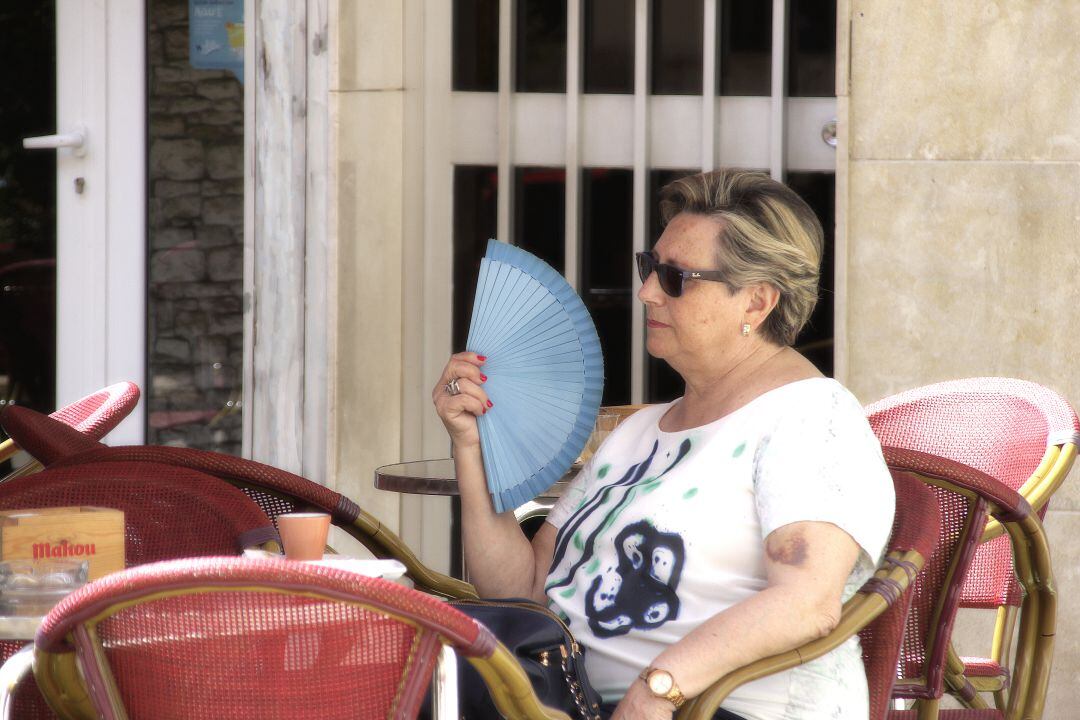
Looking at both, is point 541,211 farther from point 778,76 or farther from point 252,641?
point 252,641

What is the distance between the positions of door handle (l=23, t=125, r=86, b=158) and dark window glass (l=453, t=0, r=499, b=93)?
137 cm

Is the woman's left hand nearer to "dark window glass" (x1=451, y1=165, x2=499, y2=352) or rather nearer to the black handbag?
the black handbag

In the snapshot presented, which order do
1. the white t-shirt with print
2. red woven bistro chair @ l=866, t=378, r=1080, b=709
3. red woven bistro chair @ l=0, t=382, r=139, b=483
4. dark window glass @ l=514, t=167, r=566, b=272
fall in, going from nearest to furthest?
the white t-shirt with print → red woven bistro chair @ l=866, t=378, r=1080, b=709 → red woven bistro chair @ l=0, t=382, r=139, b=483 → dark window glass @ l=514, t=167, r=566, b=272

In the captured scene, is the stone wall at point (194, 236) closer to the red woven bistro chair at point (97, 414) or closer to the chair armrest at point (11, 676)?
the red woven bistro chair at point (97, 414)

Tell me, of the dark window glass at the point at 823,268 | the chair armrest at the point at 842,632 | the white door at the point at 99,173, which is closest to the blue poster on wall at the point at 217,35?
the white door at the point at 99,173

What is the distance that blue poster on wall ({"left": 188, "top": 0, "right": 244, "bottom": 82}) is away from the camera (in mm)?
4922

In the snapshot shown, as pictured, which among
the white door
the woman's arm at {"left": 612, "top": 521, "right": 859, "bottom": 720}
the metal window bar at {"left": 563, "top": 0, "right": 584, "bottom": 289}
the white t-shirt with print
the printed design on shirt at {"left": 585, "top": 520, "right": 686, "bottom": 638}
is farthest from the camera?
the white door

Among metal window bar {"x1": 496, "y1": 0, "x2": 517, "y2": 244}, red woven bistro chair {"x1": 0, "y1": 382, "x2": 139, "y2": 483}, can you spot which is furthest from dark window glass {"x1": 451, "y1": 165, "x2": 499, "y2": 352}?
red woven bistro chair {"x1": 0, "y1": 382, "x2": 139, "y2": 483}

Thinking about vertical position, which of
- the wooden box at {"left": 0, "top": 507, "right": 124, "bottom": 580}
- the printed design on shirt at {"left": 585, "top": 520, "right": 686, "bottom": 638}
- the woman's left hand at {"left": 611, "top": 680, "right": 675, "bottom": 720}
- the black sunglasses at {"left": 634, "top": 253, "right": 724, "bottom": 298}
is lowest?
the woman's left hand at {"left": 611, "top": 680, "right": 675, "bottom": 720}

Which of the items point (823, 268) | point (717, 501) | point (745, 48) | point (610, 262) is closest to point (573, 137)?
point (610, 262)

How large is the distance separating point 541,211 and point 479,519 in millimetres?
2419

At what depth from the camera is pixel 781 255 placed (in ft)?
7.53

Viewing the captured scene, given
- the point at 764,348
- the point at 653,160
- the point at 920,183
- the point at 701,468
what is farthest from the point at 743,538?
the point at 653,160

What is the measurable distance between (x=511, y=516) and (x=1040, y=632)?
112cm
